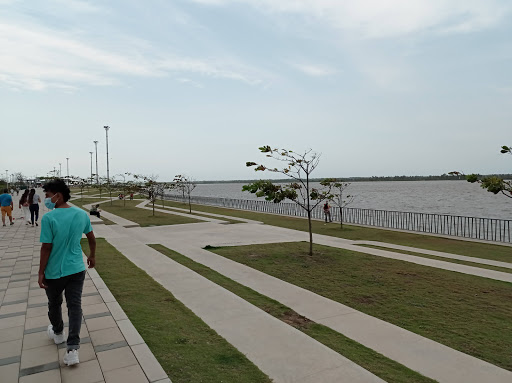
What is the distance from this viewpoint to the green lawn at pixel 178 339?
3.71 m

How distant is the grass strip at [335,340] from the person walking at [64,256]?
9.25 ft

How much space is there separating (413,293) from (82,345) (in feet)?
18.4

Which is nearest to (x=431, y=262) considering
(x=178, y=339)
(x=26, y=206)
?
(x=178, y=339)

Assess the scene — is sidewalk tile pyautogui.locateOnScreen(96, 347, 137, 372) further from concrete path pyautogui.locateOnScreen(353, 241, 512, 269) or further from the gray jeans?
concrete path pyautogui.locateOnScreen(353, 241, 512, 269)

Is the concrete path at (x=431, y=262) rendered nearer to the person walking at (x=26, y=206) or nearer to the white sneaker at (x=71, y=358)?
the white sneaker at (x=71, y=358)

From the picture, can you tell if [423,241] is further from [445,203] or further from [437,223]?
[445,203]

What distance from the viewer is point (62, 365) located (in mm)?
3824

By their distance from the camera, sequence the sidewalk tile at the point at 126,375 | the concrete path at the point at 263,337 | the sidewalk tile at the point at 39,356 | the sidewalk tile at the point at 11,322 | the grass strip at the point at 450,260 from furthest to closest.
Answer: the grass strip at the point at 450,260 < the sidewalk tile at the point at 11,322 < the sidewalk tile at the point at 39,356 < the concrete path at the point at 263,337 < the sidewalk tile at the point at 126,375

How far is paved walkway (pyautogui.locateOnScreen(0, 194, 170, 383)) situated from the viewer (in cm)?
362

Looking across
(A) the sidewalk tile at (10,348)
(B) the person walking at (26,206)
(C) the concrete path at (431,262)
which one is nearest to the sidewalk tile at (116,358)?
(A) the sidewalk tile at (10,348)

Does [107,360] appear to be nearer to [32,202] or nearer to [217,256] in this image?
[217,256]

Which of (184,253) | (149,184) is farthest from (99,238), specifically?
(149,184)

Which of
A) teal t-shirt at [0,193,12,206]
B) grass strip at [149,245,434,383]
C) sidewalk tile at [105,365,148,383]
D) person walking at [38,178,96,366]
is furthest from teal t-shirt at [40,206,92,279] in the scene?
teal t-shirt at [0,193,12,206]

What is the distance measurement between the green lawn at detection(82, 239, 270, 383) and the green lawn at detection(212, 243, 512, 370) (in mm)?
2625
